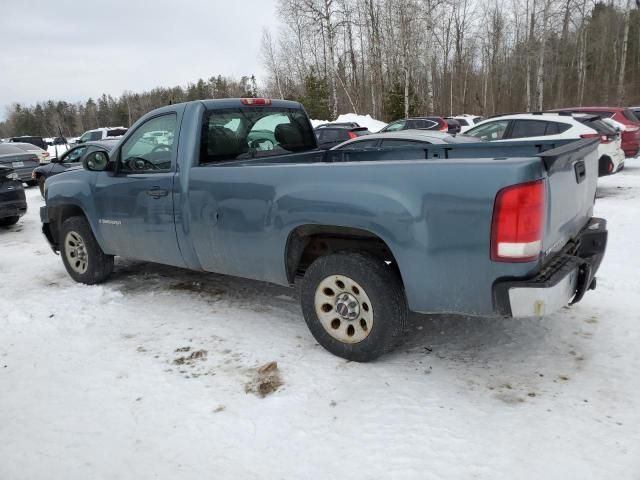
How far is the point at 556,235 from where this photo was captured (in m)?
2.91

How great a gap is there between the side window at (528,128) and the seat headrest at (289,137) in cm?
607

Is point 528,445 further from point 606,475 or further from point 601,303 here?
point 601,303

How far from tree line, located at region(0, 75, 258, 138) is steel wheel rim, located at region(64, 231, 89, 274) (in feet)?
284

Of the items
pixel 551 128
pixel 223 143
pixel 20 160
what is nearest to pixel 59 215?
pixel 223 143

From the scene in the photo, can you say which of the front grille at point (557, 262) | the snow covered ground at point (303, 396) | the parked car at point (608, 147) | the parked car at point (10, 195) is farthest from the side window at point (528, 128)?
the parked car at point (10, 195)

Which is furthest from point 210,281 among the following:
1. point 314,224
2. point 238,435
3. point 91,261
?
point 238,435

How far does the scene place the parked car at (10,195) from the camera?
29.0 feet

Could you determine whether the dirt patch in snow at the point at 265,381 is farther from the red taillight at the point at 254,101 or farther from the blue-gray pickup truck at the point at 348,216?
the red taillight at the point at 254,101

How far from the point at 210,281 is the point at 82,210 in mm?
1611

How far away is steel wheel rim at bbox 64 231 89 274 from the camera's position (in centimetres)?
539

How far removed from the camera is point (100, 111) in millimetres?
107000

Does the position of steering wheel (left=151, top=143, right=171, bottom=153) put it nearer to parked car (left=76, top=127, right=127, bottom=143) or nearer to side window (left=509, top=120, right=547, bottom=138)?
side window (left=509, top=120, right=547, bottom=138)

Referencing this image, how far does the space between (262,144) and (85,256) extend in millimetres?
2490

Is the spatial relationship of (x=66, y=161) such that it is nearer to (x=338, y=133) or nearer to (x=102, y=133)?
(x=338, y=133)
